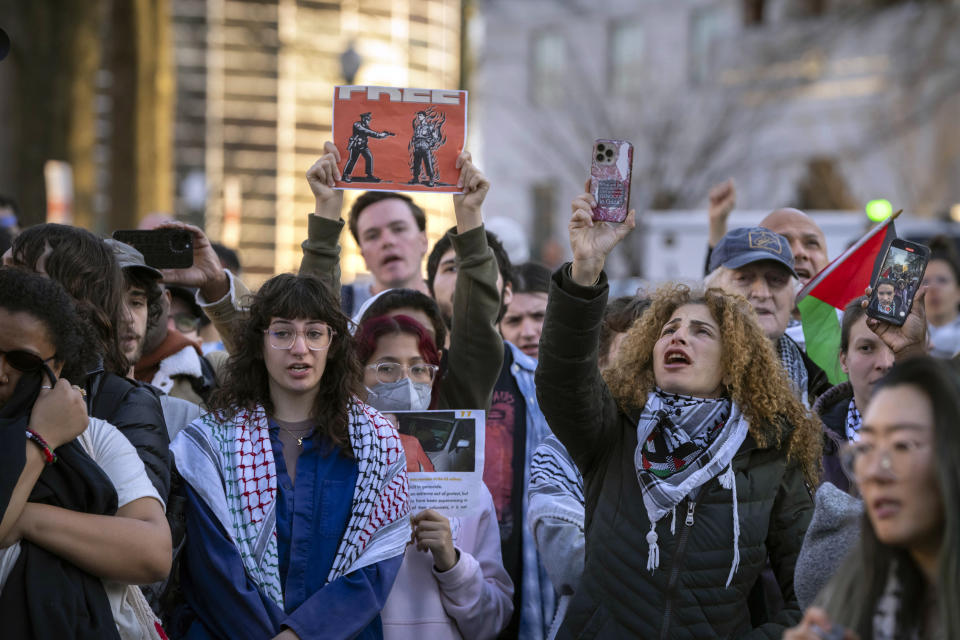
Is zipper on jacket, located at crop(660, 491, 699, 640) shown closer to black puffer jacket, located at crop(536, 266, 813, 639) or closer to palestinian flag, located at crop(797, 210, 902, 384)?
black puffer jacket, located at crop(536, 266, 813, 639)

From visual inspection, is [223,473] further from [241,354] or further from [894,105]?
[894,105]

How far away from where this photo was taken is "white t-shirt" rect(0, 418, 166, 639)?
3.63 m

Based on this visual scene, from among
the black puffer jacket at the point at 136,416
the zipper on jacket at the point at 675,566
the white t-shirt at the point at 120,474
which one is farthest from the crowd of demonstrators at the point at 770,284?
the white t-shirt at the point at 120,474

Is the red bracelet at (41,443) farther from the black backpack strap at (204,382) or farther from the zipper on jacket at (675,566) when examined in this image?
the zipper on jacket at (675,566)

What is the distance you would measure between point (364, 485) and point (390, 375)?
83 centimetres

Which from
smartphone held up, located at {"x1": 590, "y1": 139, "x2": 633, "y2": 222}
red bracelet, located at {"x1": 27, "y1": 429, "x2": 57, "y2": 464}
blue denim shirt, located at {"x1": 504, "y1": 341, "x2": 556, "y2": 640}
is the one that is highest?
smartphone held up, located at {"x1": 590, "y1": 139, "x2": 633, "y2": 222}

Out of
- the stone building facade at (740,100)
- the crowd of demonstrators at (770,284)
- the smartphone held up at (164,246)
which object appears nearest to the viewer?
the smartphone held up at (164,246)

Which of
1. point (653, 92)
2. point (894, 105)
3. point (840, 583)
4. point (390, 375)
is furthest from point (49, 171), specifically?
point (894, 105)

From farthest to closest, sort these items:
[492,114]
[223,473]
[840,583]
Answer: [492,114] < [223,473] < [840,583]

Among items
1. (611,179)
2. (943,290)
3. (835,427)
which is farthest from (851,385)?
(943,290)

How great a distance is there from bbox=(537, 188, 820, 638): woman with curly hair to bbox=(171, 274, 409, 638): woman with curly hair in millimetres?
612

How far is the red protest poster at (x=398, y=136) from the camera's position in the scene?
4789 millimetres

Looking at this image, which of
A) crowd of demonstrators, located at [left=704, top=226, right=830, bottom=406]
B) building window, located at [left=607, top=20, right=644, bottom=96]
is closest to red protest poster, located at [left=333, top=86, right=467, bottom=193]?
crowd of demonstrators, located at [left=704, top=226, right=830, bottom=406]

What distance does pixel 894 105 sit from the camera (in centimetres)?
3016
